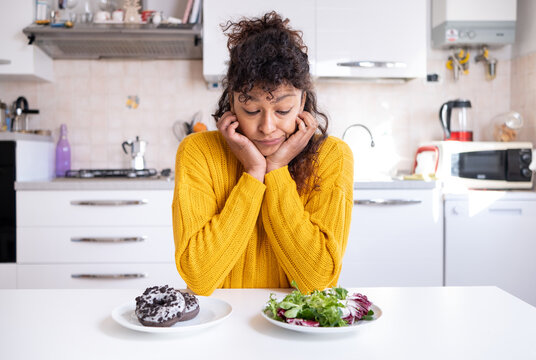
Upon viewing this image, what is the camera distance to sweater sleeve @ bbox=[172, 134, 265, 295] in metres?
1.28

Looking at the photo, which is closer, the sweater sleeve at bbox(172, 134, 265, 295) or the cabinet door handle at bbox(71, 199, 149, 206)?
the sweater sleeve at bbox(172, 134, 265, 295)

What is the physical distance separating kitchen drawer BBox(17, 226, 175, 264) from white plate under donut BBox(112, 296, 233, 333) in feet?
6.03

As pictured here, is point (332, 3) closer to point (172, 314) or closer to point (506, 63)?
point (506, 63)

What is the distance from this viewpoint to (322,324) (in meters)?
0.90

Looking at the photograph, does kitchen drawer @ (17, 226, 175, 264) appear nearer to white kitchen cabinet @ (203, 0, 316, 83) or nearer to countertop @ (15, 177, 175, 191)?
countertop @ (15, 177, 175, 191)

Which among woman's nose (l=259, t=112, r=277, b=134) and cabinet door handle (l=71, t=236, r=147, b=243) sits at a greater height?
woman's nose (l=259, t=112, r=277, b=134)

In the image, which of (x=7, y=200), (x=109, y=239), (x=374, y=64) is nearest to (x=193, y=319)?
(x=109, y=239)

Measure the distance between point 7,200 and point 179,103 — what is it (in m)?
1.16

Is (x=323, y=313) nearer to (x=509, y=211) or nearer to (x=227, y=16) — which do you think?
(x=509, y=211)

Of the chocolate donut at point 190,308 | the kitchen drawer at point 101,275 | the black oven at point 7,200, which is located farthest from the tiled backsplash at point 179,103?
the chocolate donut at point 190,308

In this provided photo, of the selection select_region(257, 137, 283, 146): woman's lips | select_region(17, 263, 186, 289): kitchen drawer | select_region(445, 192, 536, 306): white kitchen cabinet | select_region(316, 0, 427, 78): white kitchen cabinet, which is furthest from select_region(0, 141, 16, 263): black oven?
select_region(445, 192, 536, 306): white kitchen cabinet


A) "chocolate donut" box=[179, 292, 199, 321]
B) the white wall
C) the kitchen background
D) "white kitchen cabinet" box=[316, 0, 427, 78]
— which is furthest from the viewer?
the kitchen background

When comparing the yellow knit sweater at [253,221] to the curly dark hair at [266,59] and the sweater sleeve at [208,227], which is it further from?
the curly dark hair at [266,59]

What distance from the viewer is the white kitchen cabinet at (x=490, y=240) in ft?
9.65
